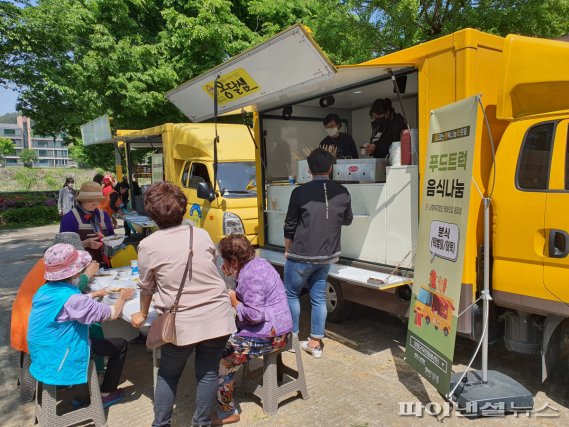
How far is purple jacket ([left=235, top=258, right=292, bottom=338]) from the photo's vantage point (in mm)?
3064

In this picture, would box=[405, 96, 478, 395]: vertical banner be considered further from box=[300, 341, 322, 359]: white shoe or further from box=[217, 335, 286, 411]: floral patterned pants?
box=[217, 335, 286, 411]: floral patterned pants

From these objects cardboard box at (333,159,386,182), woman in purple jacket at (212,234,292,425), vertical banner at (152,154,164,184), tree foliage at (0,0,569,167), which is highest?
tree foliage at (0,0,569,167)

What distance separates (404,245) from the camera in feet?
13.3

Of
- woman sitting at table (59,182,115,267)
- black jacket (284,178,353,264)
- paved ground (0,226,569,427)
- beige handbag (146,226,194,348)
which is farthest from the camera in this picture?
woman sitting at table (59,182,115,267)

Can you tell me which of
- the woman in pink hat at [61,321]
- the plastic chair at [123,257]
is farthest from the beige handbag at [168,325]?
the plastic chair at [123,257]

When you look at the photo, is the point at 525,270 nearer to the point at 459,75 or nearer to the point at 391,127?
the point at 459,75

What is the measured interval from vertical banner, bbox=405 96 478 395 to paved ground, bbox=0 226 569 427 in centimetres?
35

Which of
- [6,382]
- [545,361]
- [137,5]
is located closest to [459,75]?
[545,361]

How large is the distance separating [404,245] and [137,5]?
11443mm

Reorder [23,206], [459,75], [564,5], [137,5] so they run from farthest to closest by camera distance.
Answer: [23,206]
[137,5]
[564,5]
[459,75]

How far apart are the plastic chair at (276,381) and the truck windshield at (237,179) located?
357cm

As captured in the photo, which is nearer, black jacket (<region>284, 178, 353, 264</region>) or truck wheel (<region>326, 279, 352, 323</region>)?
black jacket (<region>284, 178, 353, 264</region>)

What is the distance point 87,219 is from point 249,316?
92.4 inches

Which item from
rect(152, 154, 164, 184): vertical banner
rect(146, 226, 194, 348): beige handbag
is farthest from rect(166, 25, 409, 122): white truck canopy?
rect(152, 154, 164, 184): vertical banner
